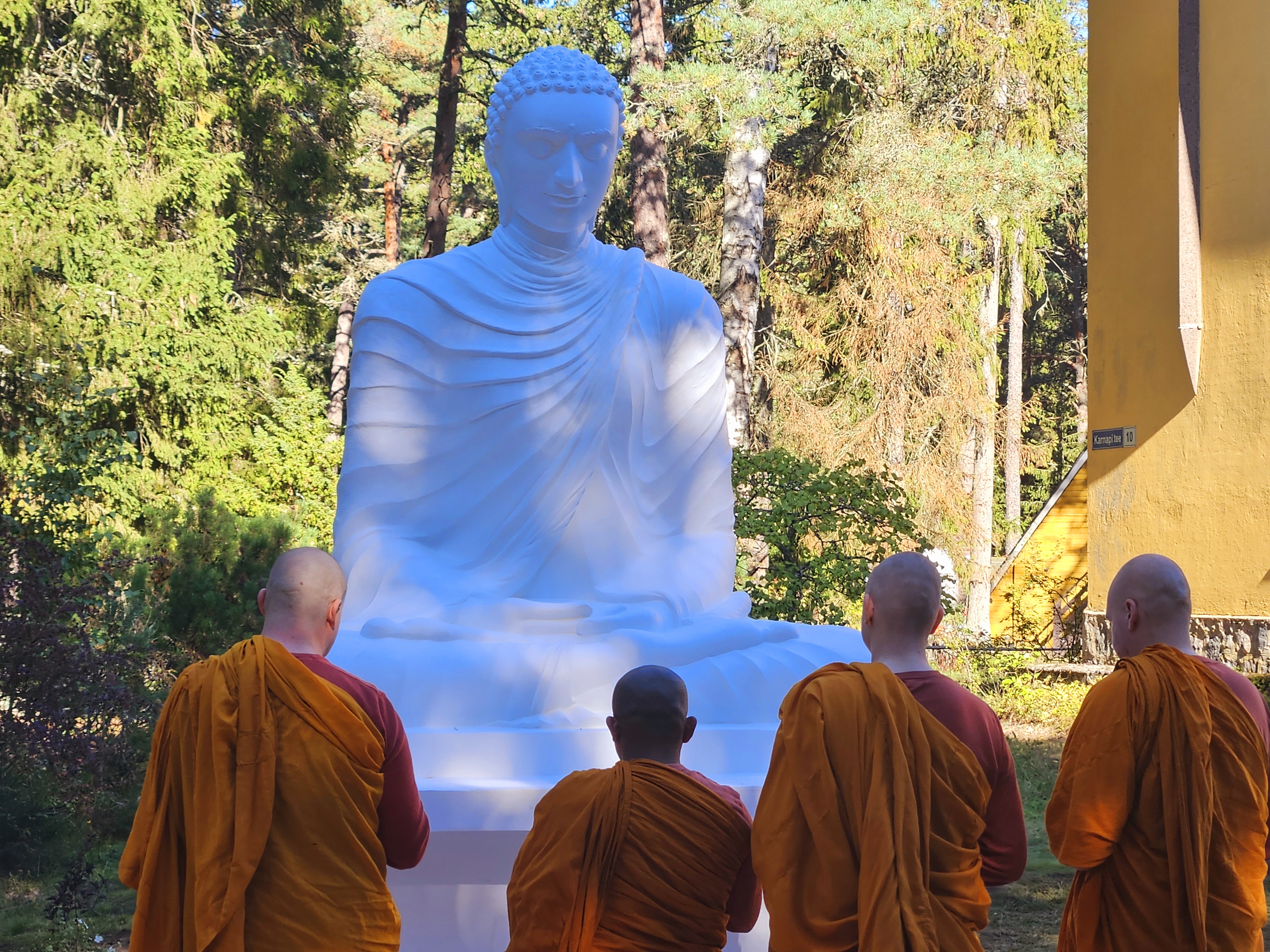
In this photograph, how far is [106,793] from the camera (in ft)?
25.3

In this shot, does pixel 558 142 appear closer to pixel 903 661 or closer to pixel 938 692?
pixel 903 661

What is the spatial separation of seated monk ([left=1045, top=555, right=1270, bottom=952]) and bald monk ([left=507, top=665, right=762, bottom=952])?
37.3 inches

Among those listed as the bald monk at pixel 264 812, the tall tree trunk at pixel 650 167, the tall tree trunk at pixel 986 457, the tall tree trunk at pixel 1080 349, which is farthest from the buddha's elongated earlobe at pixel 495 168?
the tall tree trunk at pixel 1080 349

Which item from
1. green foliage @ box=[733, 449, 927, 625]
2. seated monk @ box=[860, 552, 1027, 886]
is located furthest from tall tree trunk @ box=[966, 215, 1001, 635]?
seated monk @ box=[860, 552, 1027, 886]

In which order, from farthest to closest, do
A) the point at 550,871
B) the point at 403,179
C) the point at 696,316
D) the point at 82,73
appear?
the point at 403,179, the point at 82,73, the point at 696,316, the point at 550,871

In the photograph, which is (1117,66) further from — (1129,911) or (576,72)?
(1129,911)

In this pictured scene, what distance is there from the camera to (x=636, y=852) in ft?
8.85

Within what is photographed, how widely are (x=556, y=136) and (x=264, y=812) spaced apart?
8.72 ft

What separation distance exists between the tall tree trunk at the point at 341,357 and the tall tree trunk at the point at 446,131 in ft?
29.2

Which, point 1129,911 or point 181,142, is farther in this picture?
point 181,142

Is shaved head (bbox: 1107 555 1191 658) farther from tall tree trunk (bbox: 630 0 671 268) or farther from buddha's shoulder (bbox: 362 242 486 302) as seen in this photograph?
tall tree trunk (bbox: 630 0 671 268)

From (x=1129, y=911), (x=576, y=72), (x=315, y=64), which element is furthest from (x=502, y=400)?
(x=315, y=64)

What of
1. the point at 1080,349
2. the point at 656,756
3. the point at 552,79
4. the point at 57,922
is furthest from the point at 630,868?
the point at 1080,349

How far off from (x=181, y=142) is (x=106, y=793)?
29.9 feet
